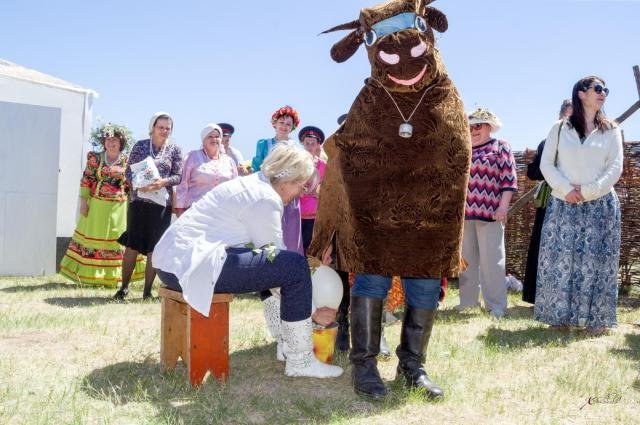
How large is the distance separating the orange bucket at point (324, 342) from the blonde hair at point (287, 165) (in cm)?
85

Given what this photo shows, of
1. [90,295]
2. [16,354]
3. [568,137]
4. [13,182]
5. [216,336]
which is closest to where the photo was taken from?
[216,336]

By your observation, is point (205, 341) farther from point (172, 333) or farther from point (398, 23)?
point (398, 23)

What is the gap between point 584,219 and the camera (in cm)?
466

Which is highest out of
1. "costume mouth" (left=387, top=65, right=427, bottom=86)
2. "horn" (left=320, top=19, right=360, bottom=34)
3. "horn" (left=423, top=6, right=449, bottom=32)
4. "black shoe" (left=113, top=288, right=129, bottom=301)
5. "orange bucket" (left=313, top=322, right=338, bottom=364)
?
"horn" (left=423, top=6, right=449, bottom=32)

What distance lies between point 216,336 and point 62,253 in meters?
6.05

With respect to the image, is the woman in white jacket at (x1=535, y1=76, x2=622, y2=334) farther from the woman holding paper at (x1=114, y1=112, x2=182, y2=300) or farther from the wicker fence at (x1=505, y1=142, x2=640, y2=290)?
the woman holding paper at (x1=114, y1=112, x2=182, y2=300)

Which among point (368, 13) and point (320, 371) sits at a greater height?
point (368, 13)

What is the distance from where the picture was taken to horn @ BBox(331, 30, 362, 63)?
3217mm

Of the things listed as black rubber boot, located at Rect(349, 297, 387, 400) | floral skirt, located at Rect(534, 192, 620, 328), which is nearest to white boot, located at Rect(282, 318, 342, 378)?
black rubber boot, located at Rect(349, 297, 387, 400)

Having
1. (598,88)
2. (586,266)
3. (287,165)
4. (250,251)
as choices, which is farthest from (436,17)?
(586,266)

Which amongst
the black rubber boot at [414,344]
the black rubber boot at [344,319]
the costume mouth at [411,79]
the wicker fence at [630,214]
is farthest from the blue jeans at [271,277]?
the wicker fence at [630,214]

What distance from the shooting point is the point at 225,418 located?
2.72 m

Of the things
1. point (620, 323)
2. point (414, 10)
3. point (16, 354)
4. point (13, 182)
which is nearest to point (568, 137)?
point (620, 323)

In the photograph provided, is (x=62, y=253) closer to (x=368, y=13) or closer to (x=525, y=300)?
(x=525, y=300)
